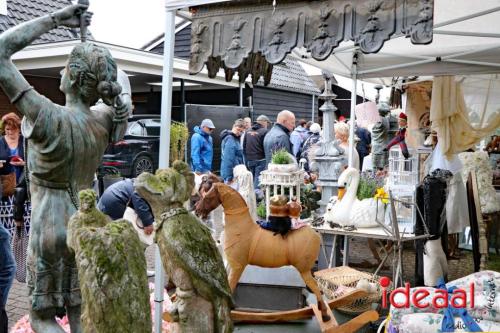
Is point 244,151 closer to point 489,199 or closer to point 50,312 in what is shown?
point 489,199

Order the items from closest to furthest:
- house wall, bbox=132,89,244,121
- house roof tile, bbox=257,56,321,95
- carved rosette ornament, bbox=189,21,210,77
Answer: carved rosette ornament, bbox=189,21,210,77
house wall, bbox=132,89,244,121
house roof tile, bbox=257,56,321,95

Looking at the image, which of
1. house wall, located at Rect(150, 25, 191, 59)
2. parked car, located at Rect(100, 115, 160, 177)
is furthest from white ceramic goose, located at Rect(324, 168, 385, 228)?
house wall, located at Rect(150, 25, 191, 59)

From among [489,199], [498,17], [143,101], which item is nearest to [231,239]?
[498,17]

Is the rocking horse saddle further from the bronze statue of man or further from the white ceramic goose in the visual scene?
the bronze statue of man

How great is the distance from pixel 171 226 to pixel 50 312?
0.77 metres

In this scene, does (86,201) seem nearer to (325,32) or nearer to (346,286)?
(325,32)

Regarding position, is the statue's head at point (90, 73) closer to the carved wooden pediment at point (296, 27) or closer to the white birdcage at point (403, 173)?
the carved wooden pediment at point (296, 27)

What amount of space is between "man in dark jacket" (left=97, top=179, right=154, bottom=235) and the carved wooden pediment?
194 centimetres

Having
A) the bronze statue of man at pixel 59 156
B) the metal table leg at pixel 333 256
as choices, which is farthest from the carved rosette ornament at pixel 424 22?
the metal table leg at pixel 333 256

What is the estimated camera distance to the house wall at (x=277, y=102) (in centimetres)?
1572

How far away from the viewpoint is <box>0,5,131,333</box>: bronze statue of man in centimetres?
232

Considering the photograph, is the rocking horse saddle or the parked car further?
the parked car

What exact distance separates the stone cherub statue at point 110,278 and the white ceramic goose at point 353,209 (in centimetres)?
352

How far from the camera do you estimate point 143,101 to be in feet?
52.2
